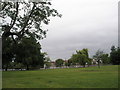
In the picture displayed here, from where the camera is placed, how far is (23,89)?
12.5 metres

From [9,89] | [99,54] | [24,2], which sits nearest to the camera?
[9,89]

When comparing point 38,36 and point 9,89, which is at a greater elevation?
point 38,36

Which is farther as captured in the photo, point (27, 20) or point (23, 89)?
point (27, 20)

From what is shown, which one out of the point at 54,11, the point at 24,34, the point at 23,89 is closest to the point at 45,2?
the point at 54,11

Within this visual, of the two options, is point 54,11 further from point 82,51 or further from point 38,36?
point 82,51

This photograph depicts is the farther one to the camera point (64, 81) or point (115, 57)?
point (115, 57)

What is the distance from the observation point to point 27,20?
2231 cm

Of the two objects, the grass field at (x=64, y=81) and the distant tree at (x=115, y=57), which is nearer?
the grass field at (x=64, y=81)

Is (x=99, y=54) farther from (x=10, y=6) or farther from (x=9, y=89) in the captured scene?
(x=9, y=89)

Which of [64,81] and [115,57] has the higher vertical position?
[115,57]

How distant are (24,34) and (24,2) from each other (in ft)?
12.6

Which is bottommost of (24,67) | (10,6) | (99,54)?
(24,67)

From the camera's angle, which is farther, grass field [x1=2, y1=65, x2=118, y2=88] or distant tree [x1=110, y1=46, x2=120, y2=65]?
distant tree [x1=110, y1=46, x2=120, y2=65]

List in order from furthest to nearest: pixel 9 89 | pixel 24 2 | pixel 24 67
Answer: pixel 24 67
pixel 24 2
pixel 9 89
